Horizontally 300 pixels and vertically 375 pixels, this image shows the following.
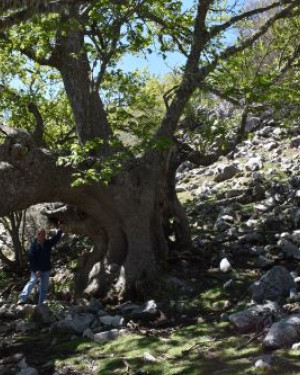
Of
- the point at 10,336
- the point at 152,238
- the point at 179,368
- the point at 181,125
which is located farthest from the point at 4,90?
the point at 179,368

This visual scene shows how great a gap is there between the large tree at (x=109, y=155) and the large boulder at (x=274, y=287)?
7.76 feet

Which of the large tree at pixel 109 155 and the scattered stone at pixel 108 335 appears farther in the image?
the large tree at pixel 109 155

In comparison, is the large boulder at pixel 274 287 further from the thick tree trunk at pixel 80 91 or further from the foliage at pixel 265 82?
the thick tree trunk at pixel 80 91

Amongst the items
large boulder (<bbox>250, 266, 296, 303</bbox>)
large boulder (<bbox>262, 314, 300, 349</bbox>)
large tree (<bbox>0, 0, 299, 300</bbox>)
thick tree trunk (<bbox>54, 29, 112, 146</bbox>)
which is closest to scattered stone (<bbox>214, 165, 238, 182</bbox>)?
large tree (<bbox>0, 0, 299, 300</bbox>)

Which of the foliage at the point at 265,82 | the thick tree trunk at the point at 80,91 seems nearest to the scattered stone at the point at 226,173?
the foliage at the point at 265,82

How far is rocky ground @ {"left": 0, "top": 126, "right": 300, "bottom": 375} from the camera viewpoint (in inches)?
242

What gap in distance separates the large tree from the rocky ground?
95 cm

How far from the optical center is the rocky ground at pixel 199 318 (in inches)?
242

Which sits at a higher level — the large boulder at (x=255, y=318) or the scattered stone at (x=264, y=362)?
the large boulder at (x=255, y=318)

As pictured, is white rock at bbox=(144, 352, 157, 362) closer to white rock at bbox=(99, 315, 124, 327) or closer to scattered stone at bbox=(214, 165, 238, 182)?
white rock at bbox=(99, 315, 124, 327)

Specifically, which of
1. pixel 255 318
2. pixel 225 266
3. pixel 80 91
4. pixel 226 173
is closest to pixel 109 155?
pixel 80 91

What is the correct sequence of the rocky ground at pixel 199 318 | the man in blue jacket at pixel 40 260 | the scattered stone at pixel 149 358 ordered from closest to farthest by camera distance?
the rocky ground at pixel 199 318
the scattered stone at pixel 149 358
the man in blue jacket at pixel 40 260

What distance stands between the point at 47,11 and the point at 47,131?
882 cm

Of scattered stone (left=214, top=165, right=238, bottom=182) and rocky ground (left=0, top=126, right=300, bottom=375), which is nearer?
rocky ground (left=0, top=126, right=300, bottom=375)
